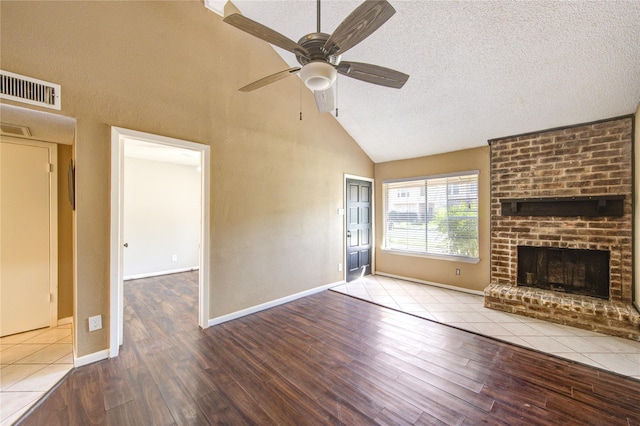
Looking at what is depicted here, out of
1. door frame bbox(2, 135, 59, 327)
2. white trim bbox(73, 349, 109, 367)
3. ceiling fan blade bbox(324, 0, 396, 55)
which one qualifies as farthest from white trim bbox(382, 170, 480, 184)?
door frame bbox(2, 135, 59, 327)

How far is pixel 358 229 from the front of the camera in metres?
5.18

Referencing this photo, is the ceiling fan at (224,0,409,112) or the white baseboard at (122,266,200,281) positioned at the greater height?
the ceiling fan at (224,0,409,112)

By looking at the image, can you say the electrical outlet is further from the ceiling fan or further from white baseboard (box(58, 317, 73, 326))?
the ceiling fan

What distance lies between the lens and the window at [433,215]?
14.1 ft

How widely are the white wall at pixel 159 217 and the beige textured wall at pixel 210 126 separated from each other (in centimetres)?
319

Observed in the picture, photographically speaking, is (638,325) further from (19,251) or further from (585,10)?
(19,251)

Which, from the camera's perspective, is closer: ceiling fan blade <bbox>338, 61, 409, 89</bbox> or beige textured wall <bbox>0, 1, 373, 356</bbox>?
ceiling fan blade <bbox>338, 61, 409, 89</bbox>

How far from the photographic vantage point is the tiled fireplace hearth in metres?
3.01

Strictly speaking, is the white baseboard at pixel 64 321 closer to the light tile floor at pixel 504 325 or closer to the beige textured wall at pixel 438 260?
the light tile floor at pixel 504 325

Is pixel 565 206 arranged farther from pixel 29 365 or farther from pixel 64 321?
pixel 64 321

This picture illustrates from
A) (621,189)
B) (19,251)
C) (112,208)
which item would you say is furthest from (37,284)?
(621,189)

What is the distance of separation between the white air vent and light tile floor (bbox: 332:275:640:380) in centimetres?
416

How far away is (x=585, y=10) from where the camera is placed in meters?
2.10

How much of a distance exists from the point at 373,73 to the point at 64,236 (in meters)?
3.94
